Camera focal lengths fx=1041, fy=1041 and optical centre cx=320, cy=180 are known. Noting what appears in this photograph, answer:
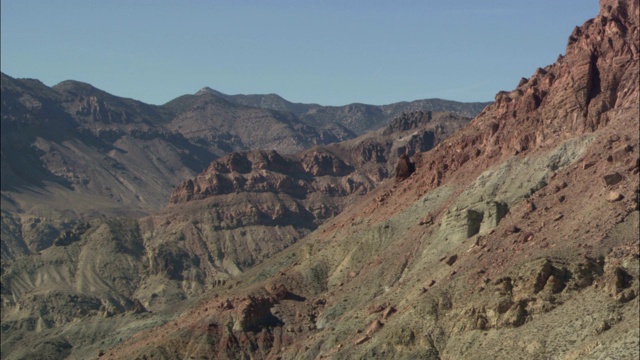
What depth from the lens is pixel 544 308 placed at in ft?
Result: 432

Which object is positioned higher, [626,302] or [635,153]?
[635,153]

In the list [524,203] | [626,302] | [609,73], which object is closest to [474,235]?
[524,203]

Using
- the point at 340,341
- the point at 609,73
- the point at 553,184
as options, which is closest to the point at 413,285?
the point at 340,341

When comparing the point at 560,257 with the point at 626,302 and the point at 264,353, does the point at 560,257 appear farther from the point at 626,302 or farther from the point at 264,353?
the point at 264,353

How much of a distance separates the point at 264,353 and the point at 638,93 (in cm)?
8100

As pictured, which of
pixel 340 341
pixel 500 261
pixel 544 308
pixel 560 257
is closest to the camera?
pixel 544 308

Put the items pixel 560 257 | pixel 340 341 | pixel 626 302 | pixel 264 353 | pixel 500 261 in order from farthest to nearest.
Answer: pixel 264 353
pixel 340 341
pixel 500 261
pixel 560 257
pixel 626 302

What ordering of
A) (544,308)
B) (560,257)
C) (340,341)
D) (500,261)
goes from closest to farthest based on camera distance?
(544,308) < (560,257) < (500,261) < (340,341)

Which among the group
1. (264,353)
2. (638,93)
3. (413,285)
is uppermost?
(638,93)

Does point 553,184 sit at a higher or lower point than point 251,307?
higher

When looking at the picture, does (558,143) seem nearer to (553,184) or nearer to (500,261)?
(553,184)

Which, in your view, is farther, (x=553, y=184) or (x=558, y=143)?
(x=558, y=143)

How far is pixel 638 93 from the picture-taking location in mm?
177625

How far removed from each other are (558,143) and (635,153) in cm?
3747
